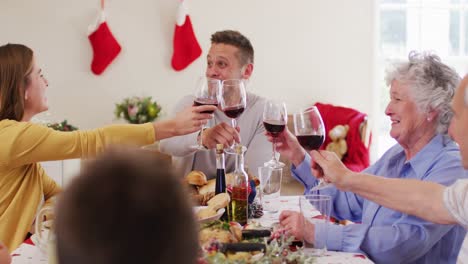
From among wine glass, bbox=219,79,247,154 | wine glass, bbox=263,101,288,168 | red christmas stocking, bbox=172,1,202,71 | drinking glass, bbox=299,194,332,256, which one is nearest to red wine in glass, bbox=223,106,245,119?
wine glass, bbox=219,79,247,154

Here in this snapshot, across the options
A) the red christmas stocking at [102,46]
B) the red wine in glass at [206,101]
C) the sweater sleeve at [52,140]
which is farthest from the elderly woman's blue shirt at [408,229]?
Answer: the red christmas stocking at [102,46]

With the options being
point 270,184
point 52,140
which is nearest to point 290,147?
point 270,184

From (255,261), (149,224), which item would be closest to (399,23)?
(255,261)

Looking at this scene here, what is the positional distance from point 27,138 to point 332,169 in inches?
37.8

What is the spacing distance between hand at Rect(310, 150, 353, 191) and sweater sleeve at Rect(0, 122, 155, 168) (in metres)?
0.58

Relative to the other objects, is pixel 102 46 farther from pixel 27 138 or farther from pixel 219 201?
pixel 219 201

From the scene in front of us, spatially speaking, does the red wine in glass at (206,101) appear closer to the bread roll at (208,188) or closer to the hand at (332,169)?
the bread roll at (208,188)

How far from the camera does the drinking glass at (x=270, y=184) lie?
6.24 ft

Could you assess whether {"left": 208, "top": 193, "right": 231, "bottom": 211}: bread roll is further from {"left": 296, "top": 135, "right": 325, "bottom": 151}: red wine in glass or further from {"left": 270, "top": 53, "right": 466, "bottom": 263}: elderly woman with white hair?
{"left": 296, "top": 135, "right": 325, "bottom": 151}: red wine in glass

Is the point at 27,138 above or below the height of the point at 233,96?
below

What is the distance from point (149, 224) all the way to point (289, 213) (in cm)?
115

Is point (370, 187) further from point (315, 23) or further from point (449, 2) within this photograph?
point (449, 2)

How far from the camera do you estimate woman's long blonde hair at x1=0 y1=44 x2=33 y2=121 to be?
1947 millimetres

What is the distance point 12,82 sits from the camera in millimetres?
1958
